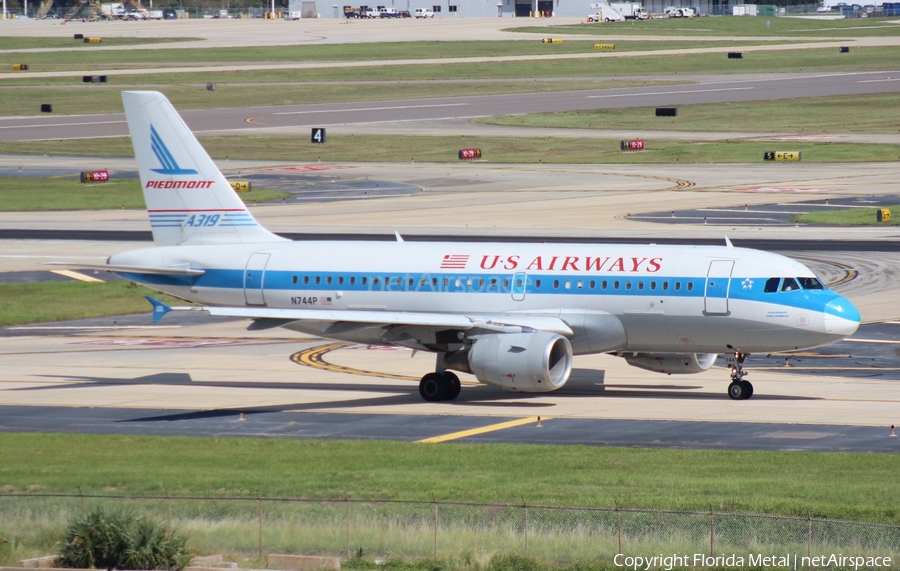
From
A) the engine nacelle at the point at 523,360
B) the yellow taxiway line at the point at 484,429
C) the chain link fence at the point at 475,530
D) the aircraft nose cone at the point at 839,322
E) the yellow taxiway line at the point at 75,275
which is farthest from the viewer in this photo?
the yellow taxiway line at the point at 75,275

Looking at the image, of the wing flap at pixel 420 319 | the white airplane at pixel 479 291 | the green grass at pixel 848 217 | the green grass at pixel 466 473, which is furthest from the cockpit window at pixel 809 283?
the green grass at pixel 848 217

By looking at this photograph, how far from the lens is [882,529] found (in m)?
23.4

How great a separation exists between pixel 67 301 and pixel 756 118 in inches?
3787

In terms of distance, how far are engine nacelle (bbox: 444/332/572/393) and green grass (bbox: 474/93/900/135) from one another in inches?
3764

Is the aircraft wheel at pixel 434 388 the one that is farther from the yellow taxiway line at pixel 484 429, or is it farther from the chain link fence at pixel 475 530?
the chain link fence at pixel 475 530

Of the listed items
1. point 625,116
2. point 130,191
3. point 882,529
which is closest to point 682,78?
point 625,116

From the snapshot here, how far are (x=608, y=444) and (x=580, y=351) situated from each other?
7.28 metres

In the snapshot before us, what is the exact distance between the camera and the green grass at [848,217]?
81875mm

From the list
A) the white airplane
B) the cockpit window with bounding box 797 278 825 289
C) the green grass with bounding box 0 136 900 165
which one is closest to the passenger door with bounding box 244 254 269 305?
the white airplane

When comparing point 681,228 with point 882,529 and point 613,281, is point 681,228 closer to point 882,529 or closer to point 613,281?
point 613,281

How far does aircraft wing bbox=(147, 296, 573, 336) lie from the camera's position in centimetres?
4000

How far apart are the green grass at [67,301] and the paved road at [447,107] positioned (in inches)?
2885

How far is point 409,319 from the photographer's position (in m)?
40.4

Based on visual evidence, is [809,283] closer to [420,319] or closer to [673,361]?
[673,361]
